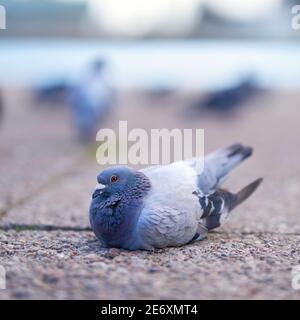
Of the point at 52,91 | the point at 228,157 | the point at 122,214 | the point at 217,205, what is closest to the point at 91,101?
the point at 52,91

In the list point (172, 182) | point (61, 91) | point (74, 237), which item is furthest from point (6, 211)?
point (61, 91)

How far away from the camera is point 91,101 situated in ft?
27.1

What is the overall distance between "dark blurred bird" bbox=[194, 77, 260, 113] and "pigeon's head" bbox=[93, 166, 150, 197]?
6551 millimetres

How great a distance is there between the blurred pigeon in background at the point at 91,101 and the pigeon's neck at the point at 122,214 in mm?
4975

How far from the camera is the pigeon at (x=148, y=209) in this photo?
3143 millimetres

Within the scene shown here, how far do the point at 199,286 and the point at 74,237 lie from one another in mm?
1188

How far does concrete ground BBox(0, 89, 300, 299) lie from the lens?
2.70 meters

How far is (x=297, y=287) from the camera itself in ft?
8.97

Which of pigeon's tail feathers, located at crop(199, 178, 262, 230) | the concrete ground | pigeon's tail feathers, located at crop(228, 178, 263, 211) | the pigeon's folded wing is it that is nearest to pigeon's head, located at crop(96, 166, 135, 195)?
the pigeon's folded wing

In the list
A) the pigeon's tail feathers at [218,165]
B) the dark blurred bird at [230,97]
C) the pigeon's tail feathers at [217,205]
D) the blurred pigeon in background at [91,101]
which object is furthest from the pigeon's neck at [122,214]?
the dark blurred bird at [230,97]

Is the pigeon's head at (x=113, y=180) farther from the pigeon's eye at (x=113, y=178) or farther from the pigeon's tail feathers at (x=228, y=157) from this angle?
the pigeon's tail feathers at (x=228, y=157)

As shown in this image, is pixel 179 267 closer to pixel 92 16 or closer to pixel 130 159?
pixel 130 159
